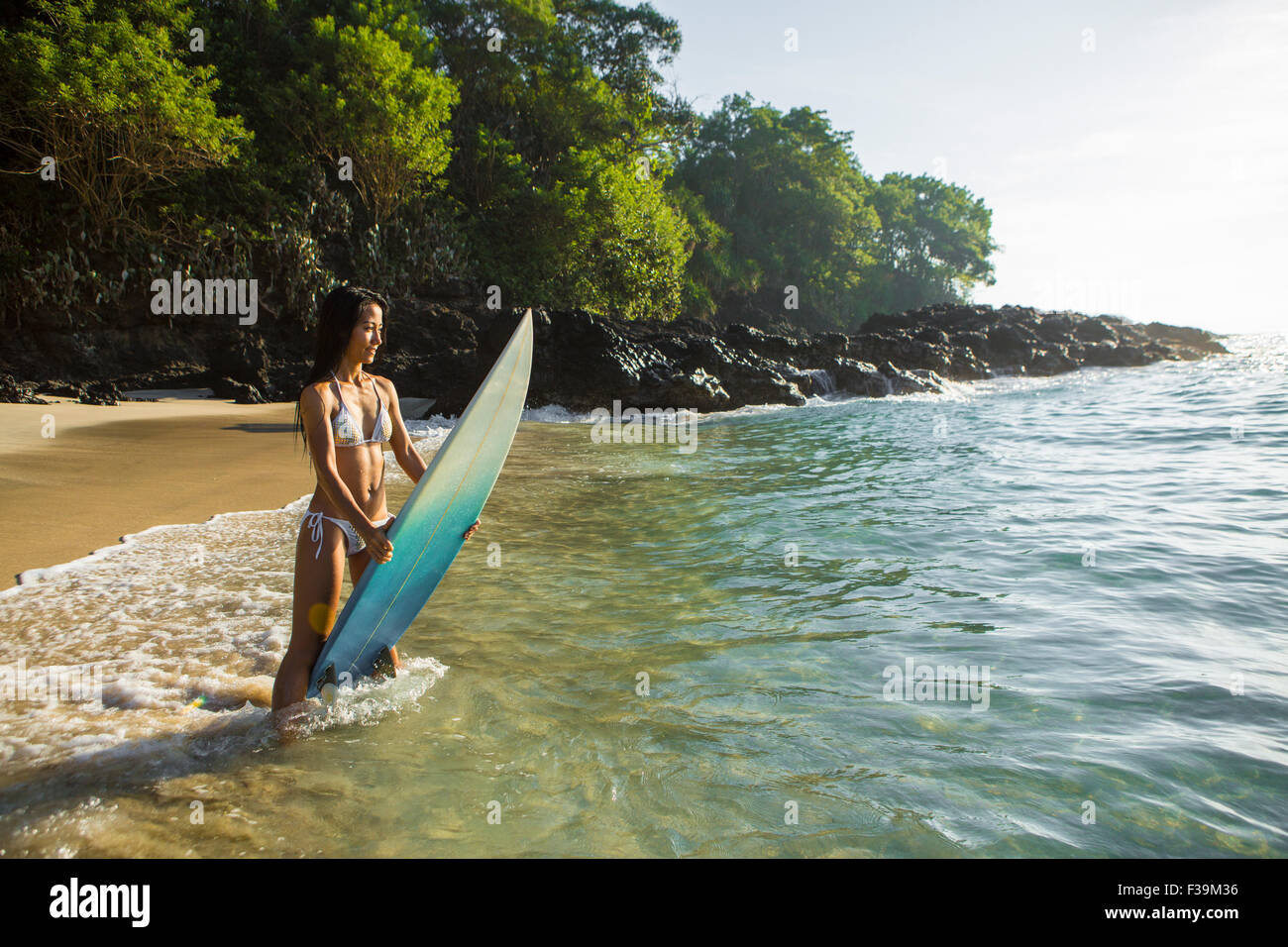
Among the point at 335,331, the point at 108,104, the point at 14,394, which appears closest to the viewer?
the point at 335,331

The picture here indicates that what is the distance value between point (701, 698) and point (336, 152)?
73.9 feet

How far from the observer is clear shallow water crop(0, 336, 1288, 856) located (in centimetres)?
263

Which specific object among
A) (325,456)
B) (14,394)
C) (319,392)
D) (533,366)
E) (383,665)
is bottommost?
(383,665)

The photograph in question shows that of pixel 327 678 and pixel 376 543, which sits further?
pixel 327 678

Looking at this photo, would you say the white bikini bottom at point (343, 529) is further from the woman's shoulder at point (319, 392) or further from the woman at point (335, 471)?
the woman's shoulder at point (319, 392)

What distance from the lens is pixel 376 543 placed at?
293cm

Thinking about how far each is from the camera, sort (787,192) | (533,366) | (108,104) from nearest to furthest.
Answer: (108,104) < (533,366) < (787,192)

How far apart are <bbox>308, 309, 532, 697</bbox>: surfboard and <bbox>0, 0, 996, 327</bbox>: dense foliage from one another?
16.0 metres

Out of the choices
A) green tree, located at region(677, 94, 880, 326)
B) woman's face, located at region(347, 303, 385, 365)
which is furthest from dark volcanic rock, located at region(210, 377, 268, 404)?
green tree, located at region(677, 94, 880, 326)

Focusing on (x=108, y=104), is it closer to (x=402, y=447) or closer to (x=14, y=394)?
(x=14, y=394)

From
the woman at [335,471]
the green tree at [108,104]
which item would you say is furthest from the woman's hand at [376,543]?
the green tree at [108,104]

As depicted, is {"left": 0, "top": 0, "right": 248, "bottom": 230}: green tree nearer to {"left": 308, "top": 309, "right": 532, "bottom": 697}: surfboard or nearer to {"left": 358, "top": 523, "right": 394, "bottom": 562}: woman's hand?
{"left": 308, "top": 309, "right": 532, "bottom": 697}: surfboard

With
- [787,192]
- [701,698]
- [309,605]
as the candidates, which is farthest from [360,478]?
[787,192]
